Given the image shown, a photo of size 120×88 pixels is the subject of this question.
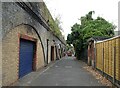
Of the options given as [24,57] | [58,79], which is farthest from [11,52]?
[24,57]

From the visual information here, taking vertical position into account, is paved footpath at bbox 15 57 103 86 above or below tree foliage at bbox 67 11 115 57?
below

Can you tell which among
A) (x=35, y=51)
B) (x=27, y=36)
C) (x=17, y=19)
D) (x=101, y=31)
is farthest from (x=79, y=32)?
(x=17, y=19)

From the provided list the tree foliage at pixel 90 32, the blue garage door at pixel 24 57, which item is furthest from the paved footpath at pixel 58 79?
the tree foliage at pixel 90 32

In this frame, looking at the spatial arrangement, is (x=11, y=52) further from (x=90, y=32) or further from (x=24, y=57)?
(x=90, y=32)

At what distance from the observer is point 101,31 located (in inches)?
1335

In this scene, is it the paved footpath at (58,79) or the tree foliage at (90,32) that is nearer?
the paved footpath at (58,79)

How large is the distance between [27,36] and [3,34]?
5.57 m

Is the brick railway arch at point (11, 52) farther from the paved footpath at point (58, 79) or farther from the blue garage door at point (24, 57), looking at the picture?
the blue garage door at point (24, 57)

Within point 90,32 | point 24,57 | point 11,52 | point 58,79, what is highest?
point 90,32

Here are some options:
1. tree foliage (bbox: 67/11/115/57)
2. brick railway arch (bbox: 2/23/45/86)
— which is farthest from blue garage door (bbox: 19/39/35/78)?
tree foliage (bbox: 67/11/115/57)

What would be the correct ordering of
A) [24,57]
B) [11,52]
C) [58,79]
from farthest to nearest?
[24,57] < [58,79] < [11,52]

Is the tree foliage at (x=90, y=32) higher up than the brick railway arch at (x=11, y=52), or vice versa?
the tree foliage at (x=90, y=32)

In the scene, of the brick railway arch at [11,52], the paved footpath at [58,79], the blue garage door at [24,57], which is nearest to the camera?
the brick railway arch at [11,52]

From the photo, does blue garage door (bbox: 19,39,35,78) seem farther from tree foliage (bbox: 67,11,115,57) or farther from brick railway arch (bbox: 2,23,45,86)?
tree foliage (bbox: 67,11,115,57)
